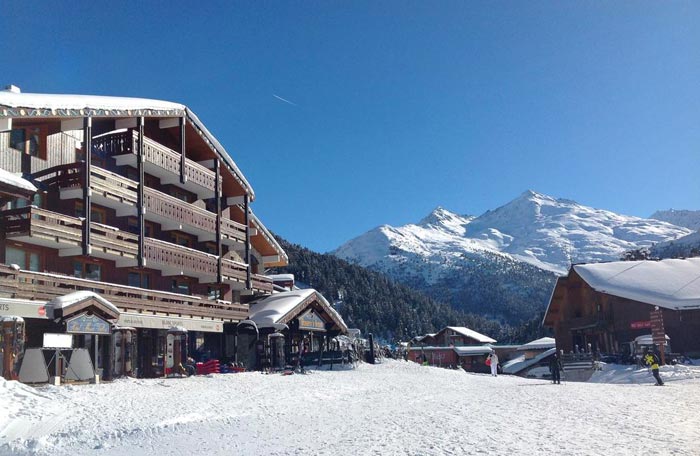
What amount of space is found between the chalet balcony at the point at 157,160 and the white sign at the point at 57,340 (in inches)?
398

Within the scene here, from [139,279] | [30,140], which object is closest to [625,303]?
[139,279]

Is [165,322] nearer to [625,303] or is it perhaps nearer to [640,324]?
[640,324]

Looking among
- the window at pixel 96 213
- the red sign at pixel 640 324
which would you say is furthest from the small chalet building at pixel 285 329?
the red sign at pixel 640 324

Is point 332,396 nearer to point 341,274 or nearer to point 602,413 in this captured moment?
point 602,413

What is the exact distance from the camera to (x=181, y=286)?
34.5 metres

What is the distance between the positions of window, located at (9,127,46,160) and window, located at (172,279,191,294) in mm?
10384

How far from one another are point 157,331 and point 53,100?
33.2 ft

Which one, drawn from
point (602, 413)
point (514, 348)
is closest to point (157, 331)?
point (602, 413)

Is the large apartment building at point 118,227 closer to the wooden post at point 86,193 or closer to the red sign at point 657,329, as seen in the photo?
the wooden post at point 86,193

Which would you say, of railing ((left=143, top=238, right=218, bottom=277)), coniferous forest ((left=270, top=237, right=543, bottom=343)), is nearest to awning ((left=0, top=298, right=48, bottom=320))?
railing ((left=143, top=238, right=218, bottom=277))

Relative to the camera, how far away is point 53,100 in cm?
2414

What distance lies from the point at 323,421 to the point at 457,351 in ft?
260

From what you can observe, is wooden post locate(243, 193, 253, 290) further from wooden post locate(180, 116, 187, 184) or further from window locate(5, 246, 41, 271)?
window locate(5, 246, 41, 271)

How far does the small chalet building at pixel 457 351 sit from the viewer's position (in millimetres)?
92750
